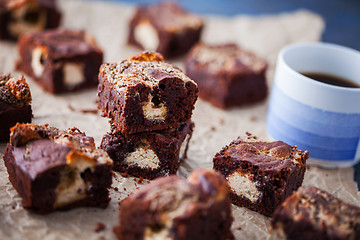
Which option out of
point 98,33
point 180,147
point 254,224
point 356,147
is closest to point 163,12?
point 98,33

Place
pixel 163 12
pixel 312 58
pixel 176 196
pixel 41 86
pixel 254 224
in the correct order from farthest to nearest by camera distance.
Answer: pixel 163 12 → pixel 41 86 → pixel 312 58 → pixel 254 224 → pixel 176 196

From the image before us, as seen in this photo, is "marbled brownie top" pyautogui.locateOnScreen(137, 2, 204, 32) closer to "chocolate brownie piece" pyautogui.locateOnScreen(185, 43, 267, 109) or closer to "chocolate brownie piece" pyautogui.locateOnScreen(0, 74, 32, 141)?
"chocolate brownie piece" pyautogui.locateOnScreen(185, 43, 267, 109)

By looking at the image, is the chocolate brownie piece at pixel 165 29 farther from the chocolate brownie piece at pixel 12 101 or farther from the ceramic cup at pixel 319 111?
the chocolate brownie piece at pixel 12 101

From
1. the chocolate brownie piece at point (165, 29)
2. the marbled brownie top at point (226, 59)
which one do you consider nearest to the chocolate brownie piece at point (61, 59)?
the chocolate brownie piece at point (165, 29)

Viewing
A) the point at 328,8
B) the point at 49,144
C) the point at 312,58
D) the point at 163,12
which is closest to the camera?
the point at 49,144

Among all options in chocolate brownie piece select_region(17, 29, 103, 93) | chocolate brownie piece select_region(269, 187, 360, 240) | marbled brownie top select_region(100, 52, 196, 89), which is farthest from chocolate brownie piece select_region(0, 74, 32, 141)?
chocolate brownie piece select_region(269, 187, 360, 240)

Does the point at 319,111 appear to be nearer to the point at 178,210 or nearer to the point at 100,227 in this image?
the point at 178,210

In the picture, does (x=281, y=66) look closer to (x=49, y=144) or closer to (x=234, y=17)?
(x=49, y=144)
